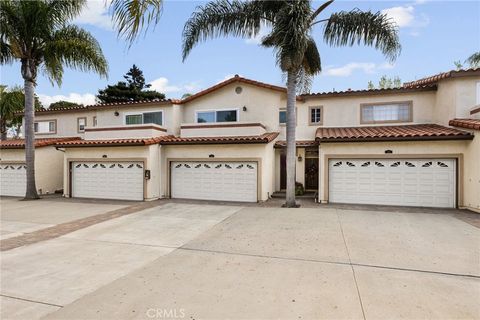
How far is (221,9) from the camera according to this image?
11.5 metres

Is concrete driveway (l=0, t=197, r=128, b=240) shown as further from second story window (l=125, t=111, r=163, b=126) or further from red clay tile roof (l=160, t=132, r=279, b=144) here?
second story window (l=125, t=111, r=163, b=126)

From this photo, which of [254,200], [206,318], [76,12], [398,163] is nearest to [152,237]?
[206,318]

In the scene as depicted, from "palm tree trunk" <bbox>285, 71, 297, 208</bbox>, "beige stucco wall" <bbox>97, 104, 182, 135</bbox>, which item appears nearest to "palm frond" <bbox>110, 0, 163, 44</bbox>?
"palm tree trunk" <bbox>285, 71, 297, 208</bbox>

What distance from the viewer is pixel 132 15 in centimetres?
271

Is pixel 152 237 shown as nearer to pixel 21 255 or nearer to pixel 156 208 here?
pixel 21 255

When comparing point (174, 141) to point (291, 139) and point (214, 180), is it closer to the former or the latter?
point (214, 180)

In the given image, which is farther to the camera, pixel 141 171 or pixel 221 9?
pixel 141 171

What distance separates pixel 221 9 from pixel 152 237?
939 cm

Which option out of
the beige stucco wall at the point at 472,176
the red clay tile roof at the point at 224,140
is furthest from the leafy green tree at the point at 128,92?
the beige stucco wall at the point at 472,176

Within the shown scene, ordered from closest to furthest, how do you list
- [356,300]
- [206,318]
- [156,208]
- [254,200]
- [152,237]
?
[206,318] → [356,300] → [152,237] → [156,208] → [254,200]

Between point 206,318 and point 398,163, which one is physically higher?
point 398,163

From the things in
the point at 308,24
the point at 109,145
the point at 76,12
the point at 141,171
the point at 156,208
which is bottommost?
the point at 156,208

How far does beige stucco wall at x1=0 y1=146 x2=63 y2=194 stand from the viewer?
16766 millimetres

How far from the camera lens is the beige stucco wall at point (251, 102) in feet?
52.1
